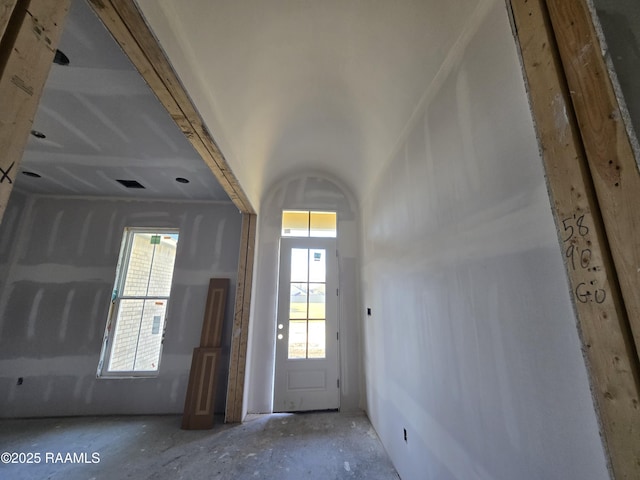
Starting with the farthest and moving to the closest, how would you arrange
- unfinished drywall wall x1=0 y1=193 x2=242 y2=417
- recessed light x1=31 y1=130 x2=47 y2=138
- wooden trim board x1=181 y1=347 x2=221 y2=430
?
unfinished drywall wall x1=0 y1=193 x2=242 y2=417
wooden trim board x1=181 y1=347 x2=221 y2=430
recessed light x1=31 y1=130 x2=47 y2=138

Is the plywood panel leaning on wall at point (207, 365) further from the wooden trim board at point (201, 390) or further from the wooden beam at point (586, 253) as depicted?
the wooden beam at point (586, 253)

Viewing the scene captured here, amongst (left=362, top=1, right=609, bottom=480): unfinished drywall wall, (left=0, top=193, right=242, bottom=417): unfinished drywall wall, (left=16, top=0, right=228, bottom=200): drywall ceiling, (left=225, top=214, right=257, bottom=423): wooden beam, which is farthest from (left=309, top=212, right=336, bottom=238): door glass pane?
(left=362, top=1, right=609, bottom=480): unfinished drywall wall

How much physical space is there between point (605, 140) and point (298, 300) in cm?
308

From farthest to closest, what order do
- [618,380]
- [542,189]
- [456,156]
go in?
1. [456,156]
2. [542,189]
3. [618,380]

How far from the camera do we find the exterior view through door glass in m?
3.06

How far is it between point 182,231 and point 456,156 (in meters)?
3.55

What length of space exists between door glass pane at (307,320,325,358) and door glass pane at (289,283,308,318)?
187mm

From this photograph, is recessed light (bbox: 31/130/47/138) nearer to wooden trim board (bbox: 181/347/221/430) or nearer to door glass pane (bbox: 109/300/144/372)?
door glass pane (bbox: 109/300/144/372)

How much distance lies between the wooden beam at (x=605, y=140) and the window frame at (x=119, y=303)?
12.9ft

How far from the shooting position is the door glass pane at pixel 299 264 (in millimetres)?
3410

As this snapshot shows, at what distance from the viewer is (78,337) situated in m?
3.13

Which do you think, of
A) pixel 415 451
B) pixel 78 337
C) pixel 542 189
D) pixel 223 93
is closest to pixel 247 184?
pixel 223 93

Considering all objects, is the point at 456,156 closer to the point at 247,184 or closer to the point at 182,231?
the point at 247,184

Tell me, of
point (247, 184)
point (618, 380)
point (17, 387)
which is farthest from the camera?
point (17, 387)
